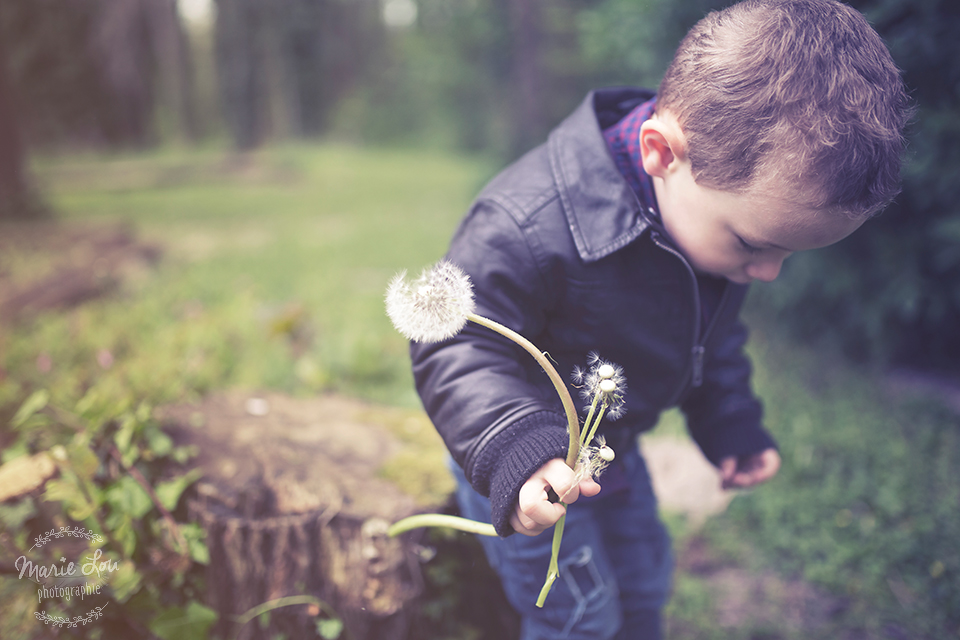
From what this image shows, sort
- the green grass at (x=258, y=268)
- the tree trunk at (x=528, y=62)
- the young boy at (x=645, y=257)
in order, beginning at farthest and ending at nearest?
the tree trunk at (x=528, y=62) → the green grass at (x=258, y=268) → the young boy at (x=645, y=257)

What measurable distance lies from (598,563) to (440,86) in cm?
1818

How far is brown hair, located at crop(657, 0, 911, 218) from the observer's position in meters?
0.89

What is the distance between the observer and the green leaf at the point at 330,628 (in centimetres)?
147

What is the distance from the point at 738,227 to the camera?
102 centimetres

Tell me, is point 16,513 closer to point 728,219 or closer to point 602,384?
point 602,384

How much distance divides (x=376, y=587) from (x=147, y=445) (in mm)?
779

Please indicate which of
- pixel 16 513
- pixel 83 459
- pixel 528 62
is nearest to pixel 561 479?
pixel 83 459

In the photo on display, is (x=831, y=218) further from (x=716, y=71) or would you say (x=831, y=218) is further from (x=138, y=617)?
(x=138, y=617)

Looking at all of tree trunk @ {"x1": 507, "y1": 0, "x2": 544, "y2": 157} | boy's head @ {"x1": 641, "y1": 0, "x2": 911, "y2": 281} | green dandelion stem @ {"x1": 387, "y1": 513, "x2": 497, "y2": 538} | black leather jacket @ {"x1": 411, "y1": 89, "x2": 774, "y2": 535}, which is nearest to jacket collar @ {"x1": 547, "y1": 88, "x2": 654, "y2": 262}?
black leather jacket @ {"x1": 411, "y1": 89, "x2": 774, "y2": 535}

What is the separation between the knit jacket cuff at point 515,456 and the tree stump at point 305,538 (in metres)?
0.58

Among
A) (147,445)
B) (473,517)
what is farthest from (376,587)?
(147,445)

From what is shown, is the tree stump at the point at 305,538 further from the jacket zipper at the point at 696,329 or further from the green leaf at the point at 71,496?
the jacket zipper at the point at 696,329

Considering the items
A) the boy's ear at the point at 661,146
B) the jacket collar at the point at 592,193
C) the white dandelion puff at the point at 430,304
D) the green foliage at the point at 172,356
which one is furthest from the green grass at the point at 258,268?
the boy's ear at the point at 661,146

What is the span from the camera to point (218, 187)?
1141 centimetres
